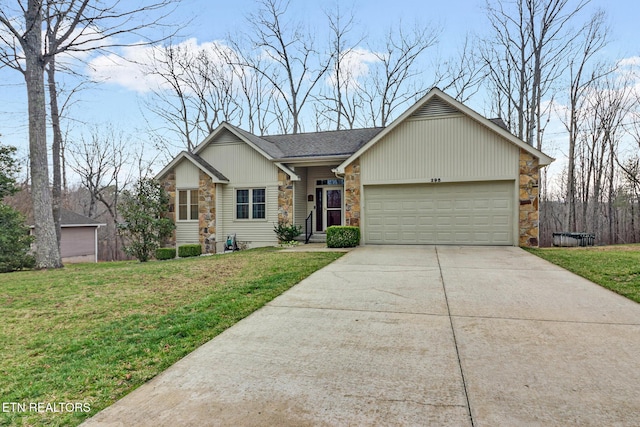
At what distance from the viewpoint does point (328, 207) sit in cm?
1448

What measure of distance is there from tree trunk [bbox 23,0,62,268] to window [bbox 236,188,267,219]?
6432 millimetres

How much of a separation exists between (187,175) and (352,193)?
282 inches

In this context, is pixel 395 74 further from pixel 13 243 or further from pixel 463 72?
pixel 13 243

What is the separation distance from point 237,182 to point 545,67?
18278mm

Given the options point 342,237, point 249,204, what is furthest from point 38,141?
point 342,237

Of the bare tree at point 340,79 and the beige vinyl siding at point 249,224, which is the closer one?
the beige vinyl siding at point 249,224

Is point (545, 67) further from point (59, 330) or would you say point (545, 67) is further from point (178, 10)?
point (59, 330)

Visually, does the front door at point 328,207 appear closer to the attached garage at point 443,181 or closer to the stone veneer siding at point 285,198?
the stone veneer siding at point 285,198

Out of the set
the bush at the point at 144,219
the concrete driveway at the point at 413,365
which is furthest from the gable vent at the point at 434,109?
the bush at the point at 144,219

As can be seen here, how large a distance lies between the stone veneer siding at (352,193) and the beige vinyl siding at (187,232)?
21.3 ft

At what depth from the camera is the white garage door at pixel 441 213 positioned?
1089 centimetres

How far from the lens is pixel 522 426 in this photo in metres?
2.04

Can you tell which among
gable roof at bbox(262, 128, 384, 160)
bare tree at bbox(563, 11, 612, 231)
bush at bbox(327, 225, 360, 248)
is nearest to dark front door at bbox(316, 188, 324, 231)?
gable roof at bbox(262, 128, 384, 160)

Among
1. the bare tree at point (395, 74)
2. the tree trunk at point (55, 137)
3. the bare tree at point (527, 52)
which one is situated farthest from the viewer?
the bare tree at point (395, 74)
